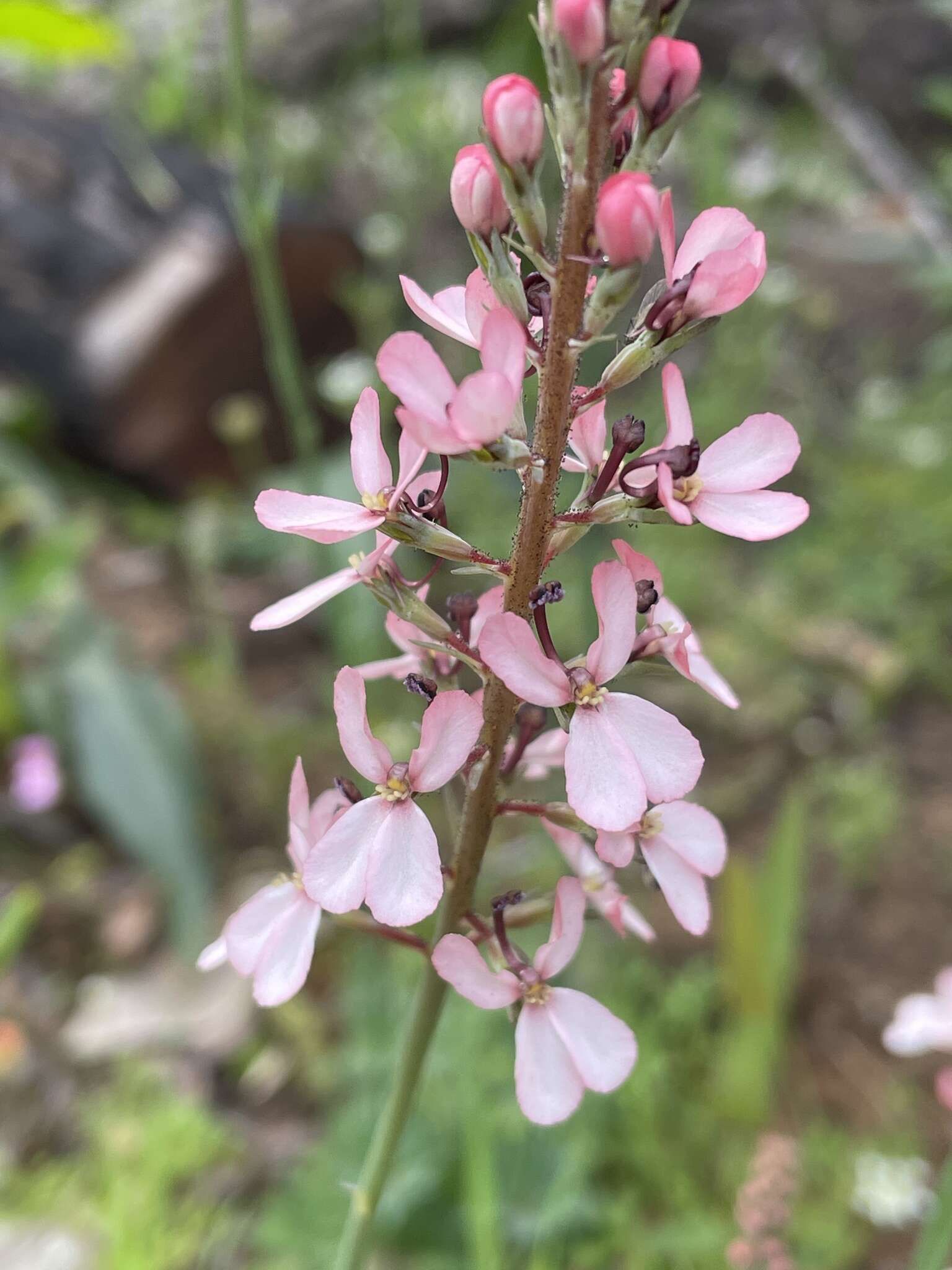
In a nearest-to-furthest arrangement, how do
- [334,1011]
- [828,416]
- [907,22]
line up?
1. [334,1011]
2. [828,416]
3. [907,22]

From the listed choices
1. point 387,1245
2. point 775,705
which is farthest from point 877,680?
point 387,1245

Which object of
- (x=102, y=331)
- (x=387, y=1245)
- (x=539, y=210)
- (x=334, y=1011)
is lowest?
(x=334, y=1011)

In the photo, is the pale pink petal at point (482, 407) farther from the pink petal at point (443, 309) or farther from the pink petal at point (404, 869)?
the pink petal at point (404, 869)

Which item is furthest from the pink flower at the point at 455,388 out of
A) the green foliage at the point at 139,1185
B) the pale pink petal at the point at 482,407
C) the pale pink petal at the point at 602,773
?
the green foliage at the point at 139,1185

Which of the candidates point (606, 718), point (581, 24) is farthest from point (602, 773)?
point (581, 24)

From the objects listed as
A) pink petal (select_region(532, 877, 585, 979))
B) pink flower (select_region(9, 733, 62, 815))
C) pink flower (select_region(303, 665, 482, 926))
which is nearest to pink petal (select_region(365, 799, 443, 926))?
pink flower (select_region(303, 665, 482, 926))

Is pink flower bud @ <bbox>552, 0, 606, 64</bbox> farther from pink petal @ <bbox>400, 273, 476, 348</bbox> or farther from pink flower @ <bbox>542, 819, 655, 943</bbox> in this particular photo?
pink flower @ <bbox>542, 819, 655, 943</bbox>

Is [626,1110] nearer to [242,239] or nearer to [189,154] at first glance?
[242,239]
